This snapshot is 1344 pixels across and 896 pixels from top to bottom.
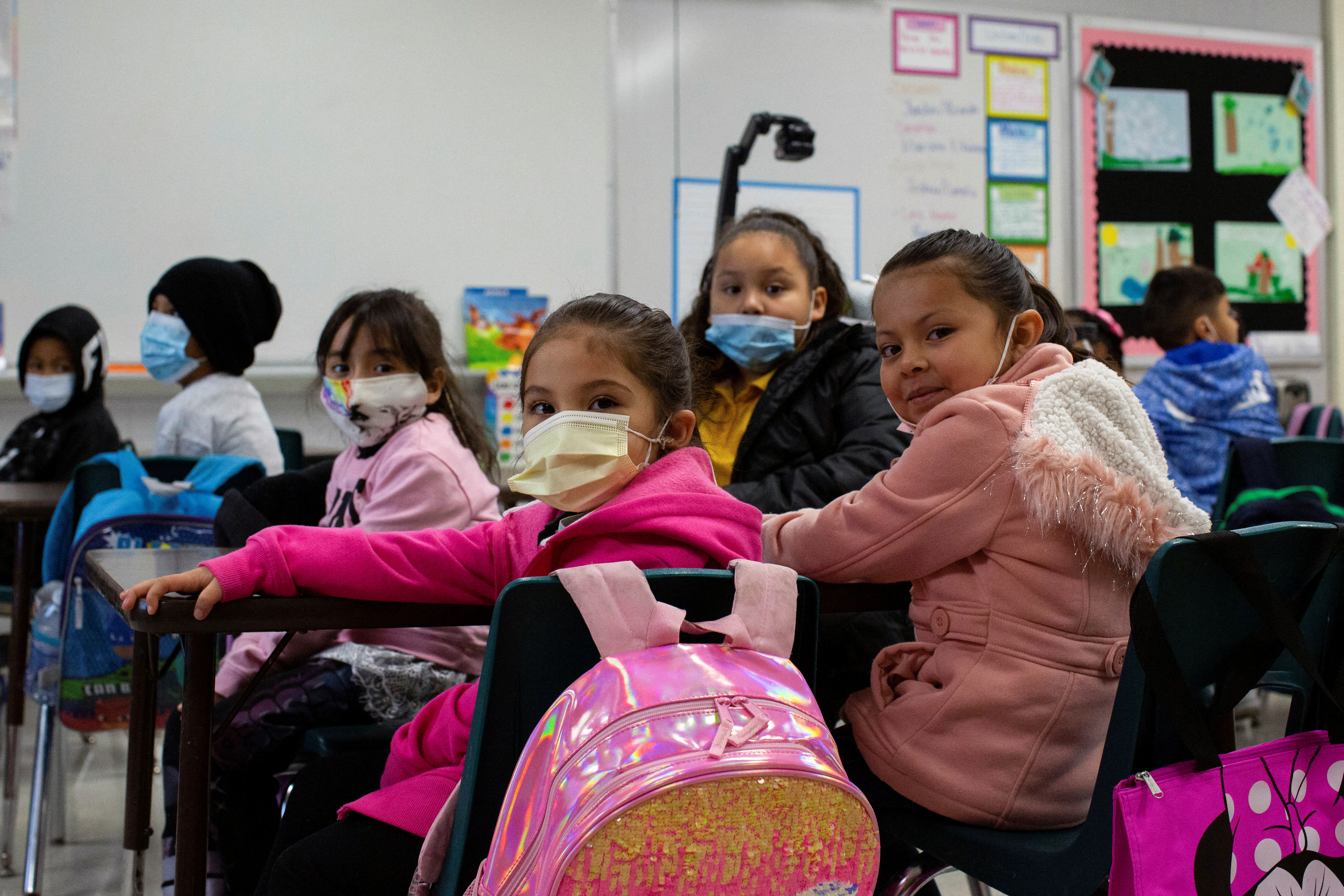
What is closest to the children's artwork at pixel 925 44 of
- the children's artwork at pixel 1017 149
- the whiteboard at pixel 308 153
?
the children's artwork at pixel 1017 149

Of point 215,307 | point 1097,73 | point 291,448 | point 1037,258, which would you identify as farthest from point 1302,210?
point 215,307

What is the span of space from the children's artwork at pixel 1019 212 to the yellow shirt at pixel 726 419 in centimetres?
302

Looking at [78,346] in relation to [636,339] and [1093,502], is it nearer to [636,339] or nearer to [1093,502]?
[636,339]

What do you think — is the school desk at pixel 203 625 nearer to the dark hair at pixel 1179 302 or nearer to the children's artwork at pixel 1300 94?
the dark hair at pixel 1179 302

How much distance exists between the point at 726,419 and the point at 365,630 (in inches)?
Result: 30.2

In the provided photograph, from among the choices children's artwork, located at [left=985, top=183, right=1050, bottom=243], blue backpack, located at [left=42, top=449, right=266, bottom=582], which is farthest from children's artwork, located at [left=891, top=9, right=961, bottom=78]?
blue backpack, located at [left=42, top=449, right=266, bottom=582]

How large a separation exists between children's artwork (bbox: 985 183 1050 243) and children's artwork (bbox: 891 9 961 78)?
527mm

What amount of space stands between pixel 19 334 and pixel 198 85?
104 cm

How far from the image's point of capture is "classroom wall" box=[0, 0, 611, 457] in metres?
3.68

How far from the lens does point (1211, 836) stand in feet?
3.08

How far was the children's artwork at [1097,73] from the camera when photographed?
4668 millimetres

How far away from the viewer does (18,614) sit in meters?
2.16

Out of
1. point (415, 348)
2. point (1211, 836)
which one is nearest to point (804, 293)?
point (415, 348)

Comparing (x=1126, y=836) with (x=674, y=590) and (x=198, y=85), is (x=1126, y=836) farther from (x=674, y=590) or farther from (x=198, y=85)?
(x=198, y=85)
